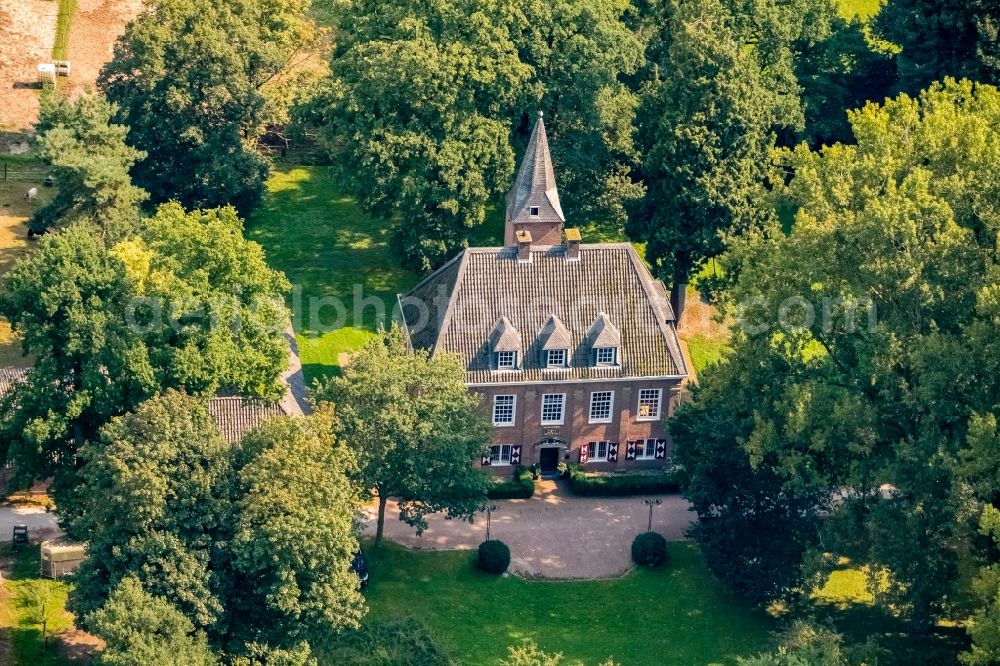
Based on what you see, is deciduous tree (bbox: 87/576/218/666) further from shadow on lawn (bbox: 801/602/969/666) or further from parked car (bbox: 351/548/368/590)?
shadow on lawn (bbox: 801/602/969/666)

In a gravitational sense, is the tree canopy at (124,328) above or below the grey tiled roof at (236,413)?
above

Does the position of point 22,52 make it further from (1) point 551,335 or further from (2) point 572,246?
(1) point 551,335

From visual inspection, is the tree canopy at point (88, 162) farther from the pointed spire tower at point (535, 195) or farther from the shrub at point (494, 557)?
the shrub at point (494, 557)

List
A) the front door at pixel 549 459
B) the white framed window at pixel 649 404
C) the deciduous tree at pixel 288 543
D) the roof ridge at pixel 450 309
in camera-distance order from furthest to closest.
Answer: the front door at pixel 549 459
the white framed window at pixel 649 404
the roof ridge at pixel 450 309
the deciduous tree at pixel 288 543

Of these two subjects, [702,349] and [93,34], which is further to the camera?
[93,34]

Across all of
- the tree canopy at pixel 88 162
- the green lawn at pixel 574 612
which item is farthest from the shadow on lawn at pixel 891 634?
the tree canopy at pixel 88 162

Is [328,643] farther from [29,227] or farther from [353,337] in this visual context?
[29,227]

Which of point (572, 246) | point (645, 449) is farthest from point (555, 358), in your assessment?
point (645, 449)

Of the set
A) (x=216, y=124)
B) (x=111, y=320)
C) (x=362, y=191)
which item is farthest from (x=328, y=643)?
(x=216, y=124)
